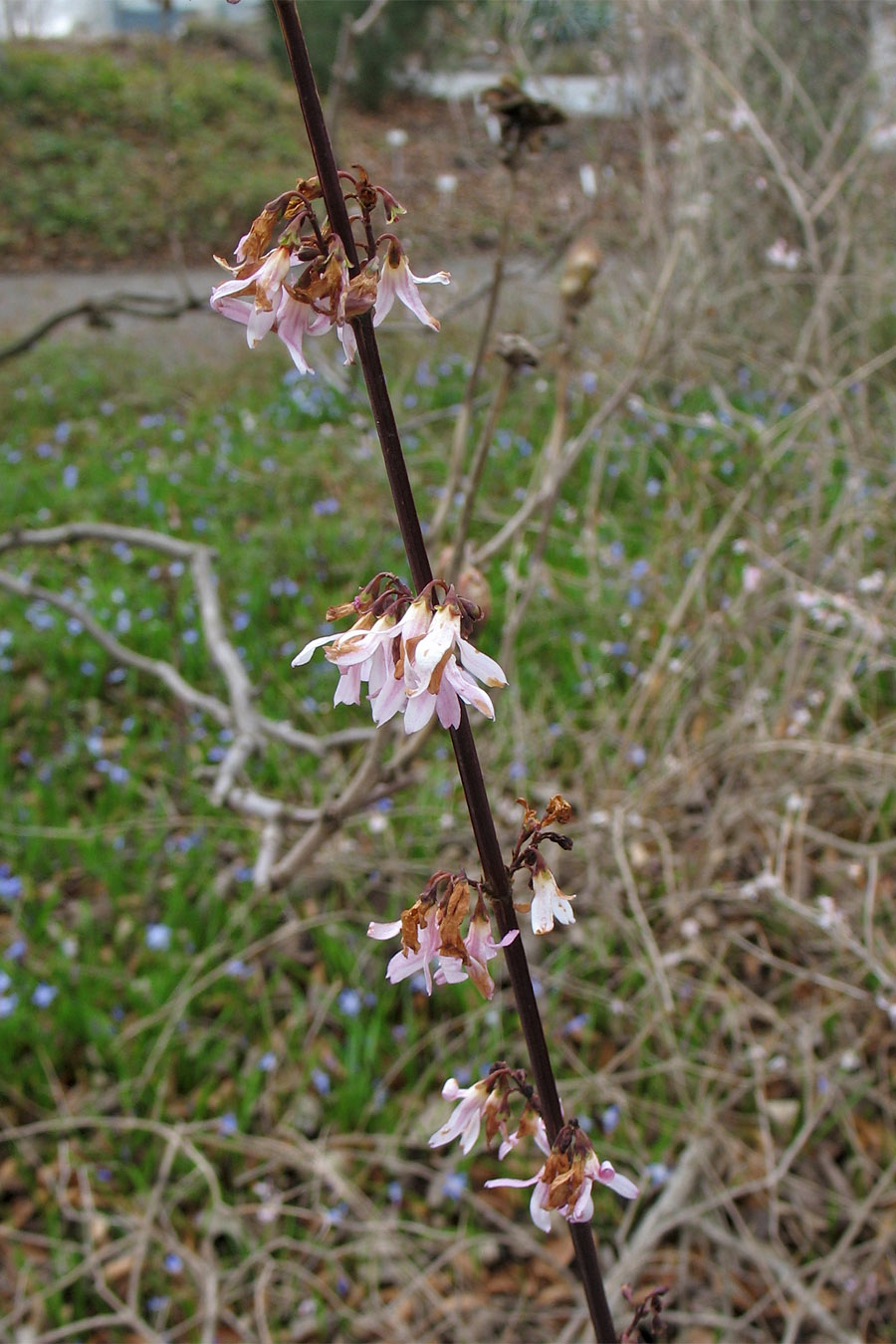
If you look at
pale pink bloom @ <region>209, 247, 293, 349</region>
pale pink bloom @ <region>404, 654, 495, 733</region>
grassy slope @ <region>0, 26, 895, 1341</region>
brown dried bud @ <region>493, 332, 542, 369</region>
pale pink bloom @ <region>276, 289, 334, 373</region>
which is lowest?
grassy slope @ <region>0, 26, 895, 1341</region>

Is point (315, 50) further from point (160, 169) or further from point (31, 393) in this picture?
point (31, 393)

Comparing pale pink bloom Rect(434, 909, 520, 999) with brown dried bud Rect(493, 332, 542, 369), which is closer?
pale pink bloom Rect(434, 909, 520, 999)

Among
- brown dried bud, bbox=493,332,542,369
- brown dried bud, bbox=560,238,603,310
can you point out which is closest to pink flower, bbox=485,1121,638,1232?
brown dried bud, bbox=493,332,542,369

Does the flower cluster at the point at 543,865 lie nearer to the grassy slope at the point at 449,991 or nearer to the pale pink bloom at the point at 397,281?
the pale pink bloom at the point at 397,281

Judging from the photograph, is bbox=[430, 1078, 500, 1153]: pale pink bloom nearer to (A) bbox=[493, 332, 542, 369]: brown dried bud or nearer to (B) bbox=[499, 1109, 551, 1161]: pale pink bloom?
(B) bbox=[499, 1109, 551, 1161]: pale pink bloom

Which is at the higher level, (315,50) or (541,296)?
(315,50)

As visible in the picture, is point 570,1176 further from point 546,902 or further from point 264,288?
point 264,288

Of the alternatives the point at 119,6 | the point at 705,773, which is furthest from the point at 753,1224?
the point at 119,6
